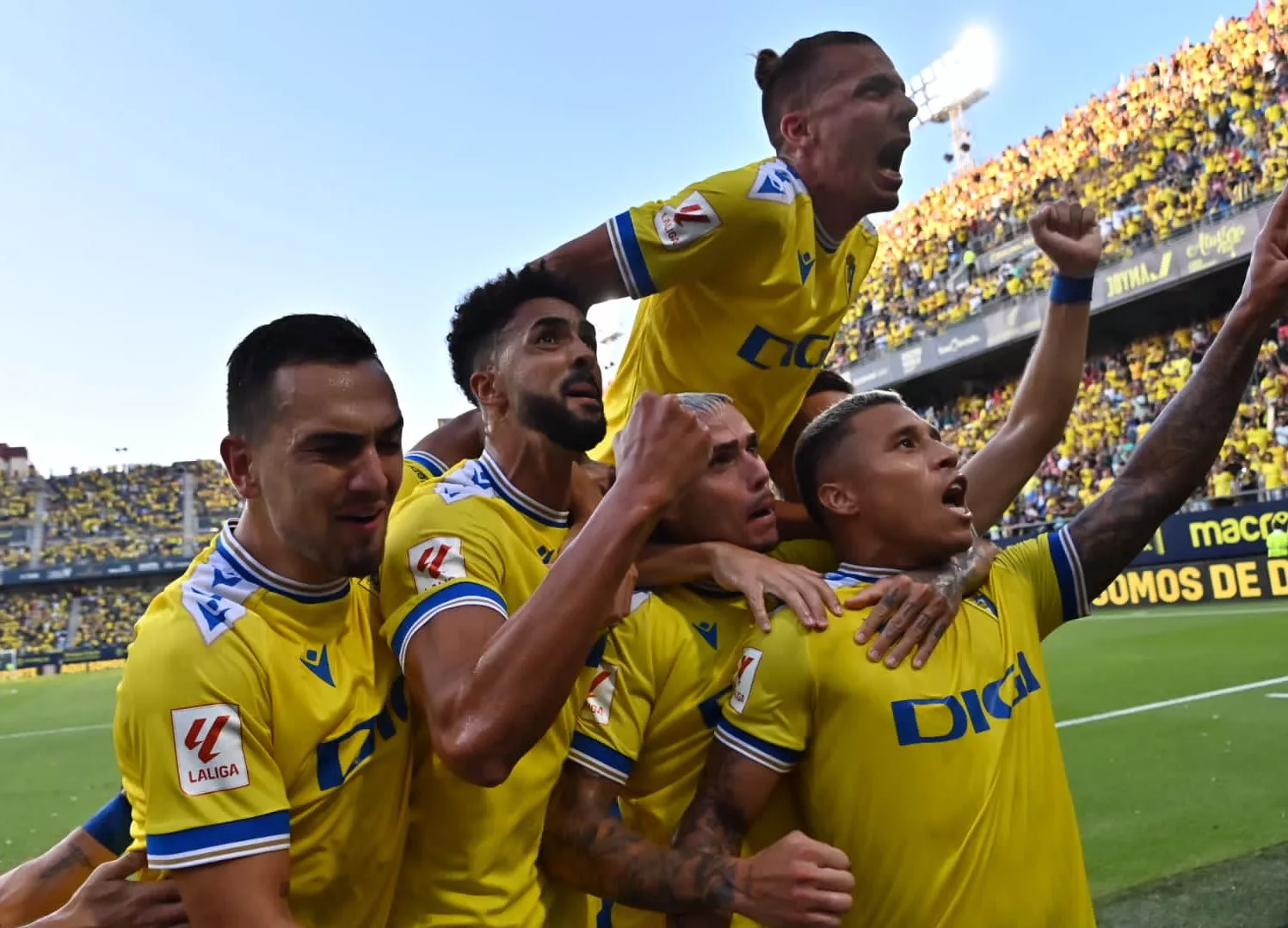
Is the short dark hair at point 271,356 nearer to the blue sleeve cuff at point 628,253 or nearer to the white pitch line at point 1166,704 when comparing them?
the blue sleeve cuff at point 628,253

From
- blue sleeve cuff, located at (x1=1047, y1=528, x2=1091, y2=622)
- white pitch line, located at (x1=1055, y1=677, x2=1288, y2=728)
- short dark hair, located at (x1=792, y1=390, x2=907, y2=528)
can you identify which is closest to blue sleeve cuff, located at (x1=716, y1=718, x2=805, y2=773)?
short dark hair, located at (x1=792, y1=390, x2=907, y2=528)

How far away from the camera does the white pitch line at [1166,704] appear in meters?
7.73

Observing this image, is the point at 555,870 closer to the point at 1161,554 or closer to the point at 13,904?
the point at 13,904

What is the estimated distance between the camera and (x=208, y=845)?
1.71m

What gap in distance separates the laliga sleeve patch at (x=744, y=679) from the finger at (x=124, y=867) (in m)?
1.24

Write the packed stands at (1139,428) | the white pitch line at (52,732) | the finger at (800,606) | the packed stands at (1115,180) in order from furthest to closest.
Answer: the packed stands at (1115,180) < the packed stands at (1139,428) < the white pitch line at (52,732) < the finger at (800,606)

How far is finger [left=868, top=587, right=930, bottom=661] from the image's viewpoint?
214 cm

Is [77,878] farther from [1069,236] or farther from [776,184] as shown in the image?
[1069,236]

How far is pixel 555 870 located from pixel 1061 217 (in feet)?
8.05

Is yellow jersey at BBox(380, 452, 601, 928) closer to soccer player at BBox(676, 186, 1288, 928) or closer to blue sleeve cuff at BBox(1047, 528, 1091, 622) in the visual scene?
soccer player at BBox(676, 186, 1288, 928)

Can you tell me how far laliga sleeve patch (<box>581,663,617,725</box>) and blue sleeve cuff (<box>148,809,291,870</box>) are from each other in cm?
77

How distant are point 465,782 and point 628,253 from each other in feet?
4.48

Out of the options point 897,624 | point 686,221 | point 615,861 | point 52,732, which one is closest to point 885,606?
point 897,624

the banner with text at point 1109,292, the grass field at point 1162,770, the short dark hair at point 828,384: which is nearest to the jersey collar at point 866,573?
the short dark hair at point 828,384
